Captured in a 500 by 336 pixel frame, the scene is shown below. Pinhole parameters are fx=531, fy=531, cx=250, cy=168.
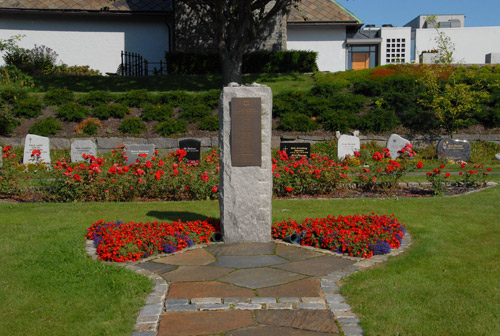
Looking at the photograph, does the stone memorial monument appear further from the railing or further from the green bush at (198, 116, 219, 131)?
the railing

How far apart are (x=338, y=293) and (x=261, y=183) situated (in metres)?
2.22

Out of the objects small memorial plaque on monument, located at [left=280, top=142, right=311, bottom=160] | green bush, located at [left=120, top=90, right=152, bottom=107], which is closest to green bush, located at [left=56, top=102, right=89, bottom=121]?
green bush, located at [left=120, top=90, right=152, bottom=107]

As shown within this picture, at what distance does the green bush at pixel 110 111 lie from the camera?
1947 cm

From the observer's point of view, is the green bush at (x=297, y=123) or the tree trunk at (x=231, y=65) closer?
the green bush at (x=297, y=123)

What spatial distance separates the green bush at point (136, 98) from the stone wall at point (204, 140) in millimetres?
2654

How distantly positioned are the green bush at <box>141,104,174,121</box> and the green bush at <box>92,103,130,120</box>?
0.72 m

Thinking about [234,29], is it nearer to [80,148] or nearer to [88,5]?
[80,148]

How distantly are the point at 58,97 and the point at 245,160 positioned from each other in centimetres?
1593

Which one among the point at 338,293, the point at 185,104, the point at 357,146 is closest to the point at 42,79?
the point at 185,104

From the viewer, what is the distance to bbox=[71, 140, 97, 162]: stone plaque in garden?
1631 centimetres

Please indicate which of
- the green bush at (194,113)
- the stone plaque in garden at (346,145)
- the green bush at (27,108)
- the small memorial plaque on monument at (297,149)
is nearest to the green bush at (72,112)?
the green bush at (27,108)

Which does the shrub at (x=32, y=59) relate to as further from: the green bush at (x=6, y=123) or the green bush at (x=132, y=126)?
the green bush at (x=132, y=126)

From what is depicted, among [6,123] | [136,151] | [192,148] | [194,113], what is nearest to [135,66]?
[194,113]

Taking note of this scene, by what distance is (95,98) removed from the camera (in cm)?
2061
